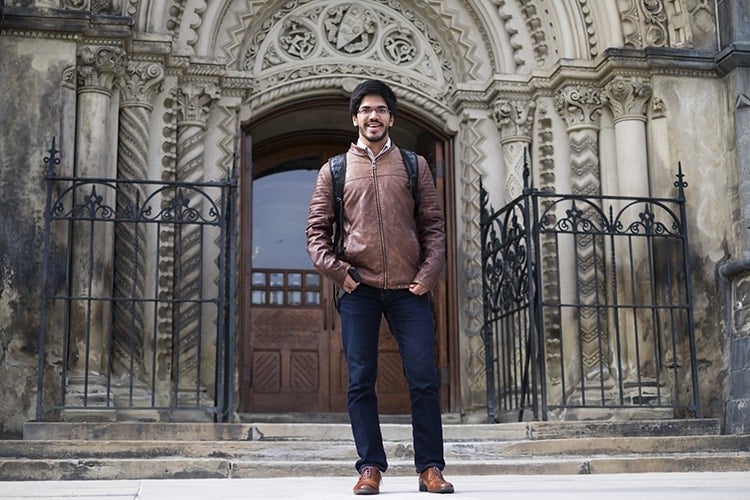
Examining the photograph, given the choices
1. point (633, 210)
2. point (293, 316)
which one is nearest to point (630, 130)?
point (633, 210)

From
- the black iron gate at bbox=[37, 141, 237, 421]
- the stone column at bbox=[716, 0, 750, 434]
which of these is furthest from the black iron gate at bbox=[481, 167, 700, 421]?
the black iron gate at bbox=[37, 141, 237, 421]

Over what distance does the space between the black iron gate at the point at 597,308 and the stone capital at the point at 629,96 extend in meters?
0.79

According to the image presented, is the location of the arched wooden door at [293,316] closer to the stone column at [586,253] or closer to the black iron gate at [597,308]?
the black iron gate at [597,308]

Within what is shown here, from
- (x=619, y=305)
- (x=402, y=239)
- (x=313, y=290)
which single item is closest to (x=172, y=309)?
(x=313, y=290)

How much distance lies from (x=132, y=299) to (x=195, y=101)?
7.02 ft

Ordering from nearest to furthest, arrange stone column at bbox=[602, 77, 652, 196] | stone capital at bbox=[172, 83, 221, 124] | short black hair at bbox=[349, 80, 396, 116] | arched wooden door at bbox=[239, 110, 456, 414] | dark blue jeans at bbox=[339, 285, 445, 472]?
1. dark blue jeans at bbox=[339, 285, 445, 472]
2. short black hair at bbox=[349, 80, 396, 116]
3. stone capital at bbox=[172, 83, 221, 124]
4. stone column at bbox=[602, 77, 652, 196]
5. arched wooden door at bbox=[239, 110, 456, 414]

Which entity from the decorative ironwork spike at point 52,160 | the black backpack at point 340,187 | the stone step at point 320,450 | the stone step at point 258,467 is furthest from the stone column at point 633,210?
the decorative ironwork spike at point 52,160

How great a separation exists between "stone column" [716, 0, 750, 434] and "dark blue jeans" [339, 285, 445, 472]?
4331 mm

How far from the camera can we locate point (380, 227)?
465 cm

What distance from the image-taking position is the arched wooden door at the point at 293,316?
1012cm

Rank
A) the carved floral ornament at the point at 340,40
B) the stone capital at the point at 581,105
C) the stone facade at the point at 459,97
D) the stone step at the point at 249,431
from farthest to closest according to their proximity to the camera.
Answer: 1. the carved floral ornament at the point at 340,40
2. the stone capital at the point at 581,105
3. the stone facade at the point at 459,97
4. the stone step at the point at 249,431

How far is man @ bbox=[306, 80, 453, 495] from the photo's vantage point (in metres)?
4.55

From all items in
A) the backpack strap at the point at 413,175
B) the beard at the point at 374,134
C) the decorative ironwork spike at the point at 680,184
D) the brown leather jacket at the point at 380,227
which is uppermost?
the decorative ironwork spike at the point at 680,184

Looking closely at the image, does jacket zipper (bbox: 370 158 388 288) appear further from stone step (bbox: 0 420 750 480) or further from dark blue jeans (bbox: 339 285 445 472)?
stone step (bbox: 0 420 750 480)
